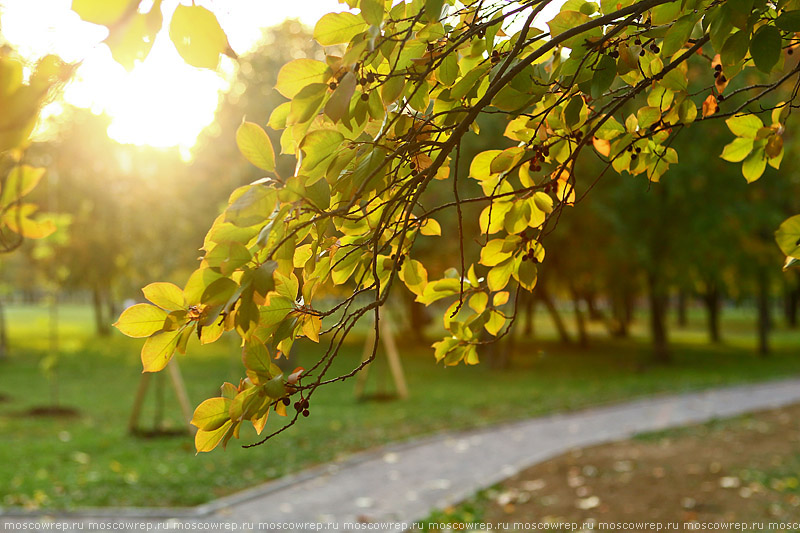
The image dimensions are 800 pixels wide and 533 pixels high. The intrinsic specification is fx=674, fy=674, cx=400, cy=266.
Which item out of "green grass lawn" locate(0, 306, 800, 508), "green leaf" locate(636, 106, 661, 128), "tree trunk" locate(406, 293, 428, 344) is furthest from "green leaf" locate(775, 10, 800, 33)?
"tree trunk" locate(406, 293, 428, 344)

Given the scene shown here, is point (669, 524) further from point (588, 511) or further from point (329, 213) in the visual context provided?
point (329, 213)

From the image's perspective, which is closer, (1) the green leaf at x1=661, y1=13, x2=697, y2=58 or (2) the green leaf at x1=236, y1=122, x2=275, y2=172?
(2) the green leaf at x1=236, y1=122, x2=275, y2=172

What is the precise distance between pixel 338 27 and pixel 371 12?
0.34 ft

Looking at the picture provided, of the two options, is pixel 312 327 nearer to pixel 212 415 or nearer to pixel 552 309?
pixel 212 415

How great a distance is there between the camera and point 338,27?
1.18m

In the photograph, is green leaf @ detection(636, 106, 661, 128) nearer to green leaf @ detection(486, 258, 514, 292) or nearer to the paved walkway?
green leaf @ detection(486, 258, 514, 292)

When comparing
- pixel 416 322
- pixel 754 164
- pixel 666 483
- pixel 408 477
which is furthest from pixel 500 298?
pixel 416 322

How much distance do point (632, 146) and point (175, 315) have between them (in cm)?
132

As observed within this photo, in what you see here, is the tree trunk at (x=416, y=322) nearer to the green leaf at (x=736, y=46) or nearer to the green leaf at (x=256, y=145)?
the green leaf at (x=736, y=46)

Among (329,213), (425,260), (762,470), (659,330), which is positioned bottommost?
(659,330)

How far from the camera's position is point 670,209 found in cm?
1786

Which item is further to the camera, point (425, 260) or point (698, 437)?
point (425, 260)

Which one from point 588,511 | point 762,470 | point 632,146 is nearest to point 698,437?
point 762,470

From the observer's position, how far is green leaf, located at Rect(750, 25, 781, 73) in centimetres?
137
